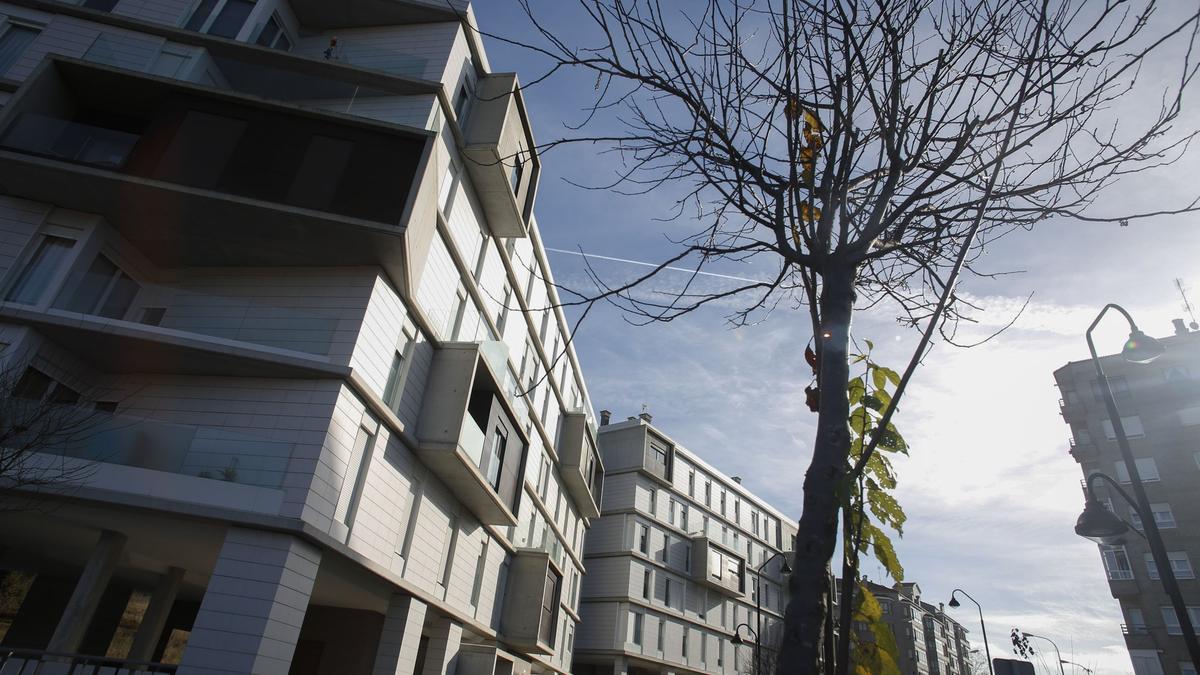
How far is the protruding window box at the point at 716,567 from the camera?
4128 centimetres

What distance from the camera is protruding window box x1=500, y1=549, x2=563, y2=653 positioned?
21.5 meters

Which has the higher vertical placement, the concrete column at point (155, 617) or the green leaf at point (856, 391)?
the green leaf at point (856, 391)

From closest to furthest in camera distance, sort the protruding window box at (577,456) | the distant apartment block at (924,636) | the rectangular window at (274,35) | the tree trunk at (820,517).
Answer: the tree trunk at (820,517) → the rectangular window at (274,35) → the protruding window box at (577,456) → the distant apartment block at (924,636)

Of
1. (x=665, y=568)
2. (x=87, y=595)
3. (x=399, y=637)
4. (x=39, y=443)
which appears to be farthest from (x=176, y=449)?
(x=665, y=568)

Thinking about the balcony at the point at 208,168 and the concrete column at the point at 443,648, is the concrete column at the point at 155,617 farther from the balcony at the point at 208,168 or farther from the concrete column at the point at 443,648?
the balcony at the point at 208,168

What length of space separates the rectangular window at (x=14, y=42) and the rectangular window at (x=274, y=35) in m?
5.36

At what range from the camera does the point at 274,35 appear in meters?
19.3

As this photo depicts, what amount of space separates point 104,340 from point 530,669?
18168 millimetres

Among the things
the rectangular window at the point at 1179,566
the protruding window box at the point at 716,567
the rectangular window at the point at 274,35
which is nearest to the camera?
the rectangular window at the point at 274,35

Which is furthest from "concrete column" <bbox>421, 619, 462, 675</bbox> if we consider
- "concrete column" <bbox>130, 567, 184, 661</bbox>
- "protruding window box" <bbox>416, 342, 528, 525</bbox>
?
"concrete column" <bbox>130, 567, 184, 661</bbox>

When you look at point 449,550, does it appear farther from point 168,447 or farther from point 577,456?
point 577,456

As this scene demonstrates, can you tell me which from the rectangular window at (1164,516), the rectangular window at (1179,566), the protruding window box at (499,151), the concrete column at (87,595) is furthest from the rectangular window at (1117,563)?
the concrete column at (87,595)

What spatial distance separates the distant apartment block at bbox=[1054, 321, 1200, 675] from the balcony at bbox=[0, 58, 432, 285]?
42.1 meters

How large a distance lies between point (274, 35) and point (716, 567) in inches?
1506
